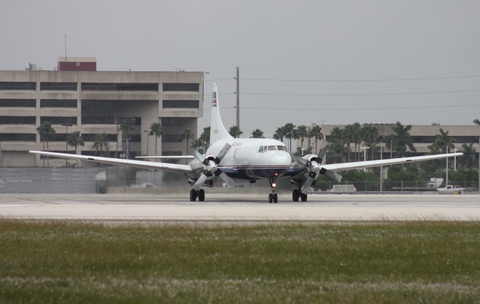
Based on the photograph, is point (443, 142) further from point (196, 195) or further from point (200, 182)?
point (200, 182)

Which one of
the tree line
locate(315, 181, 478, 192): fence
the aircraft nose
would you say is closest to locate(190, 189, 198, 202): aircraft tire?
the aircraft nose

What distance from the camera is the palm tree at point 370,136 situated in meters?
150

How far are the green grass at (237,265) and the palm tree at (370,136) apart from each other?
127m

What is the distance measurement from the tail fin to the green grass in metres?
33.9

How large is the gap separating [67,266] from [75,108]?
413 ft

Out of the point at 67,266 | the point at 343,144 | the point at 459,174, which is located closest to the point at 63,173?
the point at 67,266

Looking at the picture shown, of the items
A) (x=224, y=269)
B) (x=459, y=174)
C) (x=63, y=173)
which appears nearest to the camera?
(x=224, y=269)

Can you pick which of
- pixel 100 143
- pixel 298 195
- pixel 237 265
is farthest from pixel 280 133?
pixel 237 265

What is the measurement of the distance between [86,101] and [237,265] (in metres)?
127

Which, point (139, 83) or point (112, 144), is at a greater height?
A: point (139, 83)

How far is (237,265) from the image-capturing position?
50.5ft

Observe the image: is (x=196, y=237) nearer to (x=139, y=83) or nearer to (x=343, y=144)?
(x=139, y=83)

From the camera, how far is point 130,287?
12609mm

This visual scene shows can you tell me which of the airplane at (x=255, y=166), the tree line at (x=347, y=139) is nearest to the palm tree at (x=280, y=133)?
the tree line at (x=347, y=139)
